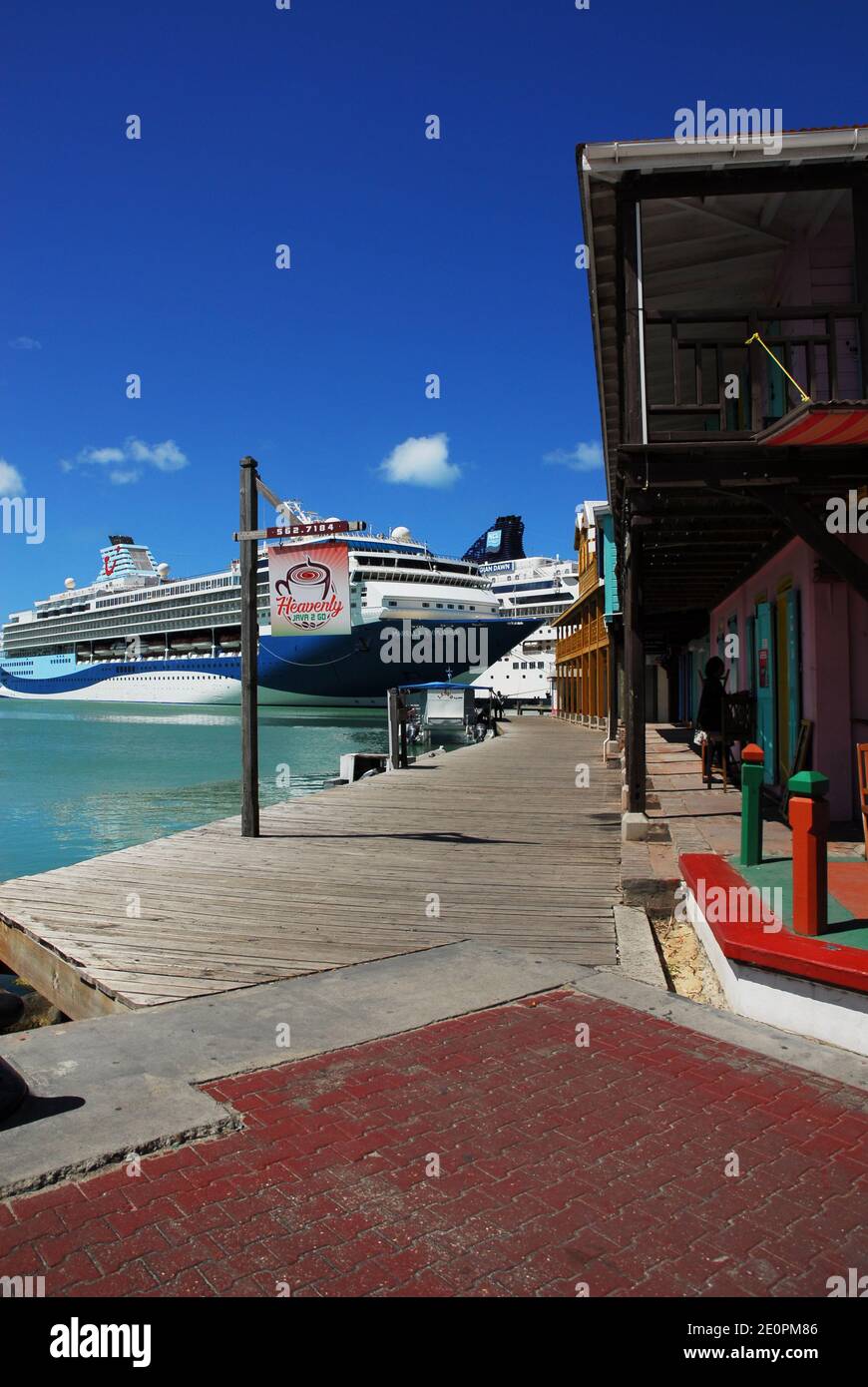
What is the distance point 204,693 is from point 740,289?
81227mm

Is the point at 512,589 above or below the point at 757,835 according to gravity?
above

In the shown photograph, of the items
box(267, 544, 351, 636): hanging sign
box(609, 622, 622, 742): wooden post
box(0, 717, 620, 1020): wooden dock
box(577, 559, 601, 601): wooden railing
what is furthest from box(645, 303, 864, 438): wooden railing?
box(577, 559, 601, 601): wooden railing

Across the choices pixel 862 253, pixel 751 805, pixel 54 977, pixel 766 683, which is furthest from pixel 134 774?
pixel 862 253

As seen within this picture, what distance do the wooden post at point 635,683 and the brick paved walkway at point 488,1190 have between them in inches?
216

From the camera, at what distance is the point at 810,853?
4.39 m

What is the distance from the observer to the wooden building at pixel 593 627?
25609mm

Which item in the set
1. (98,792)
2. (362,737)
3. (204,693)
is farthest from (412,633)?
(98,792)

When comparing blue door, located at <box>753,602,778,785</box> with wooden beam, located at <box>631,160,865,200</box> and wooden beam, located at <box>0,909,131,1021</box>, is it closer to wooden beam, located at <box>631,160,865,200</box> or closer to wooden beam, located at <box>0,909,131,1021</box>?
wooden beam, located at <box>631,160,865,200</box>

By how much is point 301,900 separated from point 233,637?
8137cm

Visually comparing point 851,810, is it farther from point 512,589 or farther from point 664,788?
point 512,589

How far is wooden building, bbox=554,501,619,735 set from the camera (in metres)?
25.6

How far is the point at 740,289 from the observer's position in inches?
393
